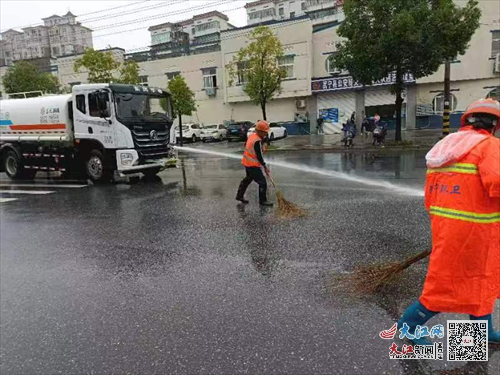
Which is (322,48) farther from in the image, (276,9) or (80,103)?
(276,9)

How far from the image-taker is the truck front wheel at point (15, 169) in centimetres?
1316

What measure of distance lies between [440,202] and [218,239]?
364 cm

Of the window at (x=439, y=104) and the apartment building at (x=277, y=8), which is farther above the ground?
the apartment building at (x=277, y=8)

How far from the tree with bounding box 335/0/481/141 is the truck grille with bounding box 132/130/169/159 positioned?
10.3 metres

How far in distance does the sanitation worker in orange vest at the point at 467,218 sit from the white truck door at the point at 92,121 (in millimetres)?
9512

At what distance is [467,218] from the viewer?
2.36 meters

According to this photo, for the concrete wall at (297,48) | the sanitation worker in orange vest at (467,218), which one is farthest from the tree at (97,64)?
the sanitation worker in orange vest at (467,218)

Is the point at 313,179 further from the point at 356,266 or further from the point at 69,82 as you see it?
the point at 69,82

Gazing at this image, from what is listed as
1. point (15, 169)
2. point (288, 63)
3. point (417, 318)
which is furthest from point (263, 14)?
point (417, 318)

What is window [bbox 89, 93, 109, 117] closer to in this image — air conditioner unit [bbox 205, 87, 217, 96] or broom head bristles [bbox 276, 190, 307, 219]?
broom head bristles [bbox 276, 190, 307, 219]

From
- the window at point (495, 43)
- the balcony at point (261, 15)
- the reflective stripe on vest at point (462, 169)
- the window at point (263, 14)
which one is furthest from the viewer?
the window at point (263, 14)

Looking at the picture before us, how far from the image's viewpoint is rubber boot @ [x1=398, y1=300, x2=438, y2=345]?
266 centimetres

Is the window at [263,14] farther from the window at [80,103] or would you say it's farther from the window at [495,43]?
the window at [80,103]

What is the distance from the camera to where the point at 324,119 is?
104ft
